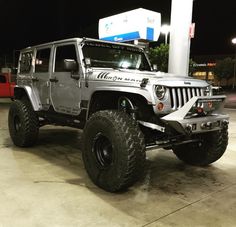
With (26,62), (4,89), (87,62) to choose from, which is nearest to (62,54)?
(87,62)

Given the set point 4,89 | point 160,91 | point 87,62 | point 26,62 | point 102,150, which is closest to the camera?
point 160,91

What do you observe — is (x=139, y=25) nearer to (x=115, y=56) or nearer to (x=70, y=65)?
(x=115, y=56)

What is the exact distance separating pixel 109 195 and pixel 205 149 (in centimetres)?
197

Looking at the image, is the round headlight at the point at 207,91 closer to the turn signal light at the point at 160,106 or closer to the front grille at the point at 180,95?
the front grille at the point at 180,95

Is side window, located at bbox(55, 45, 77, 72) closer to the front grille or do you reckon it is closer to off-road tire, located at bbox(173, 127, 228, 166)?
the front grille

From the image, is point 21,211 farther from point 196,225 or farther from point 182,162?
point 182,162

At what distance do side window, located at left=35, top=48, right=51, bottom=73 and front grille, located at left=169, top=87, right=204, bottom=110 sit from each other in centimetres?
266

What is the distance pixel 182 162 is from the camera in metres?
5.70

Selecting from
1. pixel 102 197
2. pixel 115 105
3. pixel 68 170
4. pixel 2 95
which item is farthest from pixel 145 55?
pixel 2 95

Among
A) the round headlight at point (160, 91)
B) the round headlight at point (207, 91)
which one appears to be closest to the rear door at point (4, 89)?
the round headlight at point (207, 91)

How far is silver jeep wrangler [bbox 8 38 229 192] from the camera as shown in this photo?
391 cm

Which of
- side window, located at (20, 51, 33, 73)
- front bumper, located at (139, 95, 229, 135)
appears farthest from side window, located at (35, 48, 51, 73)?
front bumper, located at (139, 95, 229, 135)

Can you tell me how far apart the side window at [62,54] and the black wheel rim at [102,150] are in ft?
4.82

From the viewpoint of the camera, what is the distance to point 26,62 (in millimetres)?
6609
